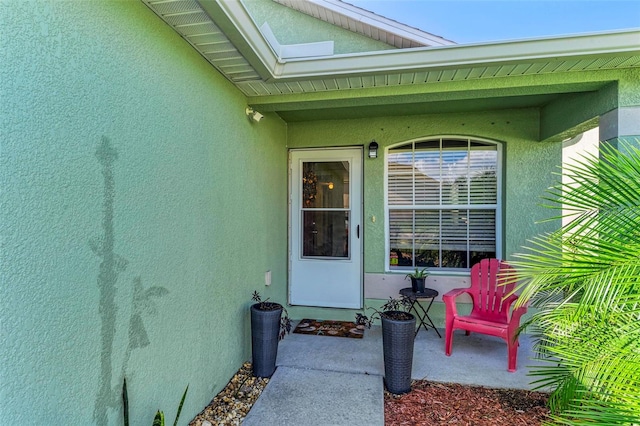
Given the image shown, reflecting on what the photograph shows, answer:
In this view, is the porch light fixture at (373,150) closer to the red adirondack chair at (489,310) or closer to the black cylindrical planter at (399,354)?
the red adirondack chair at (489,310)

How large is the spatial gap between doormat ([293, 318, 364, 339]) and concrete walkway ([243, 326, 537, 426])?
13 cm

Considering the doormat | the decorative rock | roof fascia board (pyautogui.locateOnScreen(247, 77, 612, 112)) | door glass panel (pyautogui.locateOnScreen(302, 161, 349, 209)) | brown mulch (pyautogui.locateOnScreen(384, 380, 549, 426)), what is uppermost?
roof fascia board (pyautogui.locateOnScreen(247, 77, 612, 112))

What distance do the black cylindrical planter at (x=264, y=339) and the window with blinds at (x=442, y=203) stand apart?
201 cm

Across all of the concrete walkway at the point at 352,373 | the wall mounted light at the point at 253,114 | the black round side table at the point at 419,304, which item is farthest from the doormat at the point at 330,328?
the wall mounted light at the point at 253,114

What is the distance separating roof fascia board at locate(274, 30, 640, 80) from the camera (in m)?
2.34

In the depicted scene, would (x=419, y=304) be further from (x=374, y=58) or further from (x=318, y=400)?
(x=374, y=58)

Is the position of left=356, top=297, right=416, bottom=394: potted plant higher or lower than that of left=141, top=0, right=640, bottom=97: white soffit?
lower

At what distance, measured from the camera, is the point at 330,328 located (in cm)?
420

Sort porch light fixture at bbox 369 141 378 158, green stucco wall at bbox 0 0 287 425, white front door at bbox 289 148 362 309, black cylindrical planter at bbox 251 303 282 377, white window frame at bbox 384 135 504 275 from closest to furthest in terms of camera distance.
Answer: green stucco wall at bbox 0 0 287 425 → black cylindrical planter at bbox 251 303 282 377 → white window frame at bbox 384 135 504 275 → porch light fixture at bbox 369 141 378 158 → white front door at bbox 289 148 362 309

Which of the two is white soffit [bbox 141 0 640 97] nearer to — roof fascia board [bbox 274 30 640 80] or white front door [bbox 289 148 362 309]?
roof fascia board [bbox 274 30 640 80]

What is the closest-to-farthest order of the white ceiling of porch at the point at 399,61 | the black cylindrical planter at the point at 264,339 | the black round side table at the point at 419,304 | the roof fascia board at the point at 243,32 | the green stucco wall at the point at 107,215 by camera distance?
the green stucco wall at the point at 107,215 < the roof fascia board at the point at 243,32 < the white ceiling of porch at the point at 399,61 < the black cylindrical planter at the point at 264,339 < the black round side table at the point at 419,304

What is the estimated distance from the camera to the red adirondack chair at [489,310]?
315cm

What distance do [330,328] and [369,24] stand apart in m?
3.69

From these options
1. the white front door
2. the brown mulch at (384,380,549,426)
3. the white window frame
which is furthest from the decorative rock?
the white window frame
